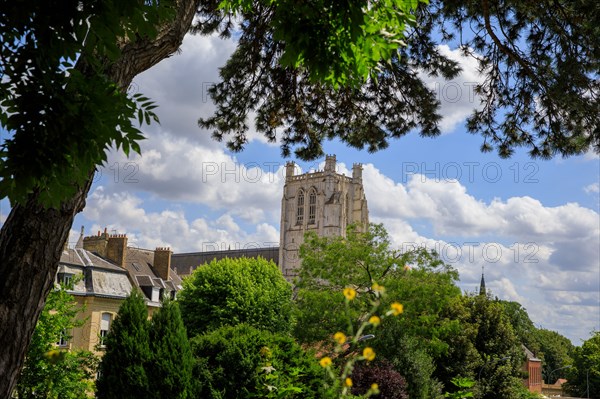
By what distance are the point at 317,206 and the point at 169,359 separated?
11051cm

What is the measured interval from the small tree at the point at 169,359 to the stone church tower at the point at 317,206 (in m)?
104

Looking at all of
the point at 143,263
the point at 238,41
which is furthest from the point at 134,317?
the point at 143,263

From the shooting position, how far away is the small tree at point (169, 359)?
571 inches

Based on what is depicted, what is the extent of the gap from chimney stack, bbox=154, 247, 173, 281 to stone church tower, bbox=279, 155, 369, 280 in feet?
222

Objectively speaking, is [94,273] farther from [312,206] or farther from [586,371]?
[312,206]

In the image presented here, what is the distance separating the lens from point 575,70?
36.8 ft

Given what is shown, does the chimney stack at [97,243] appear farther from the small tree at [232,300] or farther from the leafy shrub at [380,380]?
the leafy shrub at [380,380]

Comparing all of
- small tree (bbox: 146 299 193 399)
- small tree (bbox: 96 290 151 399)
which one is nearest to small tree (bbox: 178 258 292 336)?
small tree (bbox: 146 299 193 399)

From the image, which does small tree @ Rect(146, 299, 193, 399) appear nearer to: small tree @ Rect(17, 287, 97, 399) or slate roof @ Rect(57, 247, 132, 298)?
small tree @ Rect(17, 287, 97, 399)

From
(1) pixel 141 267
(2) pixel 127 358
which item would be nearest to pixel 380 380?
(2) pixel 127 358

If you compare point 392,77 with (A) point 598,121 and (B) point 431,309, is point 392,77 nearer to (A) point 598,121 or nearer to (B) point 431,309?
(A) point 598,121

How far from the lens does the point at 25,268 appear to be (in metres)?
5.61

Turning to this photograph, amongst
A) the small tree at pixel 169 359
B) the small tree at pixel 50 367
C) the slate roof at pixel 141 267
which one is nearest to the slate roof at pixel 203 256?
the slate roof at pixel 141 267

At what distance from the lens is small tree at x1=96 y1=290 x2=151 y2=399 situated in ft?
47.5
